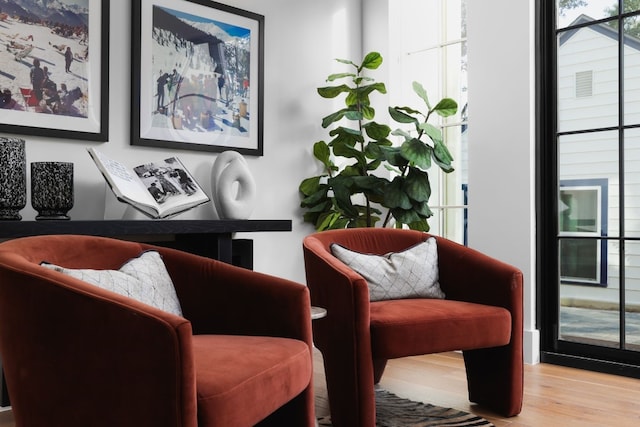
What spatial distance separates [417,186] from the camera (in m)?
3.50

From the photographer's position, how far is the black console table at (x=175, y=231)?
234cm

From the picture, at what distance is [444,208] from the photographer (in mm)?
4109

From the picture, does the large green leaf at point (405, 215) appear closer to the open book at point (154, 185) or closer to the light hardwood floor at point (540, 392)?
the light hardwood floor at point (540, 392)

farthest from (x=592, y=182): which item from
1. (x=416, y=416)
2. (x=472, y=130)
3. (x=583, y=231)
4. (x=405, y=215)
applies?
(x=416, y=416)

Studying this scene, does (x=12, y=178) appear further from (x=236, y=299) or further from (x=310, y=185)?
(x=310, y=185)

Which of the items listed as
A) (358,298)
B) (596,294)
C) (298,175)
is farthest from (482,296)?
(298,175)

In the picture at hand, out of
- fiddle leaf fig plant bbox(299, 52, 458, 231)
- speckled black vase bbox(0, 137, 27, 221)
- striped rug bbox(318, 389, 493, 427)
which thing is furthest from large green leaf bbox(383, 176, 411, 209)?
speckled black vase bbox(0, 137, 27, 221)

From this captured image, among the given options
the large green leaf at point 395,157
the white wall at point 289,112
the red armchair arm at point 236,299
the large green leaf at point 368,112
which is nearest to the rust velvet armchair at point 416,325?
the red armchair arm at point 236,299

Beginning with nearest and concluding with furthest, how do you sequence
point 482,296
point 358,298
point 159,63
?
1. point 358,298
2. point 482,296
3. point 159,63

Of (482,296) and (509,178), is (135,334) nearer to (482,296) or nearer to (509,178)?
(482,296)

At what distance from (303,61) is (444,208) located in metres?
1.27

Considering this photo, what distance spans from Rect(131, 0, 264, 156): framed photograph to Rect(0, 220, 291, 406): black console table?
482mm

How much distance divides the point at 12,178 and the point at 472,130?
2365mm

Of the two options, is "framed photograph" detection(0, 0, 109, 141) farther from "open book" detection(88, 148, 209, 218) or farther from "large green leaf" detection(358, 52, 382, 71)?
"large green leaf" detection(358, 52, 382, 71)
